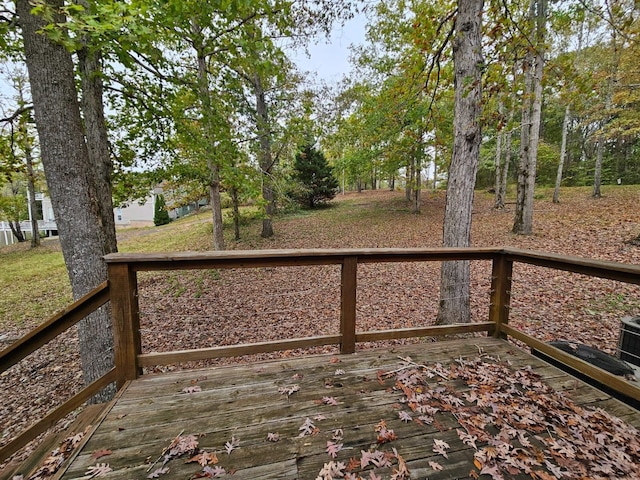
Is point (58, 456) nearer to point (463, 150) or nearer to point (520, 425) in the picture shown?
point (520, 425)

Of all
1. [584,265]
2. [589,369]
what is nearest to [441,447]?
[589,369]

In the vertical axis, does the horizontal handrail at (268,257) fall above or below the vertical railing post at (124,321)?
above

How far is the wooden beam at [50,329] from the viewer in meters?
1.67

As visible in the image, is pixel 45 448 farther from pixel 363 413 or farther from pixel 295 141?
pixel 295 141

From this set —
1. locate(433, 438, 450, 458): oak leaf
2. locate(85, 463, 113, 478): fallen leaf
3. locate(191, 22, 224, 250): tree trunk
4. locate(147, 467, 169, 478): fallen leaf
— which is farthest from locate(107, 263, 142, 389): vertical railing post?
locate(191, 22, 224, 250): tree trunk

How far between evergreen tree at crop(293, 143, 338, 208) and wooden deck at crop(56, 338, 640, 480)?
13.0 meters

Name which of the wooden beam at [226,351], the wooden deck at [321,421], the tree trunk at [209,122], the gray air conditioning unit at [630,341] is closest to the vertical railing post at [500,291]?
the wooden deck at [321,421]

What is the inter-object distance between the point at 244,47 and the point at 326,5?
6.24 feet

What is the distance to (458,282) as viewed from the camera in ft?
11.7

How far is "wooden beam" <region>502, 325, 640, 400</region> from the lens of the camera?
72.6 inches

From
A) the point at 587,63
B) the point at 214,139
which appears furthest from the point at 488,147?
the point at 214,139

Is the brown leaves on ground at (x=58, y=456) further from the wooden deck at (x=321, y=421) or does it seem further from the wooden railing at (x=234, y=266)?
the wooden railing at (x=234, y=266)

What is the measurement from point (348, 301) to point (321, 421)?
97 cm

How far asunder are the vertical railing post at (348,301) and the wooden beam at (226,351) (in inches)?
3.7
